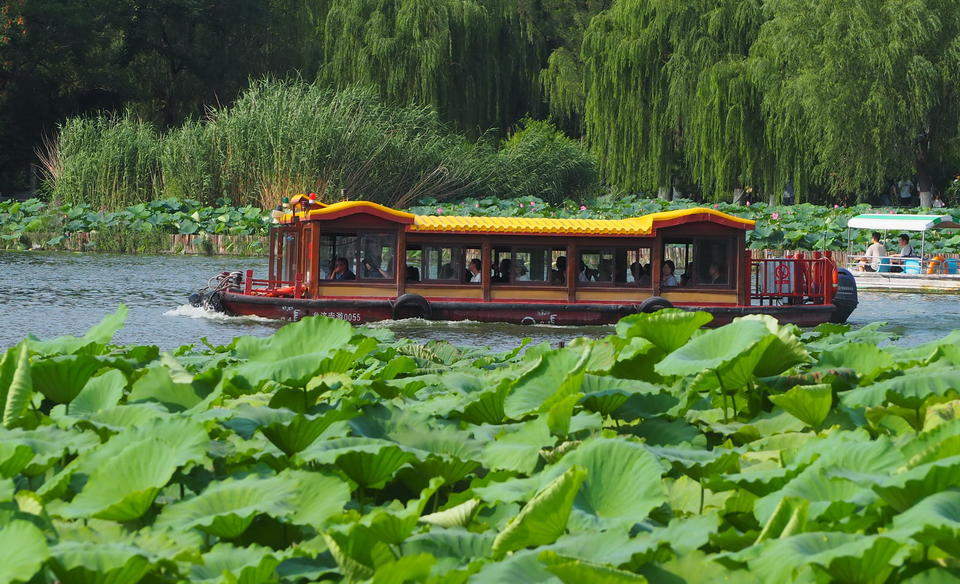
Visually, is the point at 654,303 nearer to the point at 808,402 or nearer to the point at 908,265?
the point at 908,265

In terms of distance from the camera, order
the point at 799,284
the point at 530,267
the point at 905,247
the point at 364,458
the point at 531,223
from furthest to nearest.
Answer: the point at 905,247 < the point at 799,284 < the point at 530,267 < the point at 531,223 < the point at 364,458

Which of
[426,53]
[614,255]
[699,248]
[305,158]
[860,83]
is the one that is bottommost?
[614,255]

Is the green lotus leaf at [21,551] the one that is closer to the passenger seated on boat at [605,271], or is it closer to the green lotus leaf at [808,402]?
the green lotus leaf at [808,402]

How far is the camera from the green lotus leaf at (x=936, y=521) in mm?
→ 2160

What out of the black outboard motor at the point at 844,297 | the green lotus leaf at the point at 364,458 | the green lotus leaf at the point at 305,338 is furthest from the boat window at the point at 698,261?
the green lotus leaf at the point at 364,458

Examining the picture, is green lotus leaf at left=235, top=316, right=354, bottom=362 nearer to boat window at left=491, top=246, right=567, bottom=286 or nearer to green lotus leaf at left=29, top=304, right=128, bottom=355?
green lotus leaf at left=29, top=304, right=128, bottom=355

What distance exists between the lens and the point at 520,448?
3.14 m

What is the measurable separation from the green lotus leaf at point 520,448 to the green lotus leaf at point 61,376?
4.26 feet

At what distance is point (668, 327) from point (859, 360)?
0.70m

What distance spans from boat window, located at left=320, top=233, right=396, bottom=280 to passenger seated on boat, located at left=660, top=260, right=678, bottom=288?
11.7 feet

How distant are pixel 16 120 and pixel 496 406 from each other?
46.1 meters

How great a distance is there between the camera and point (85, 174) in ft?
116

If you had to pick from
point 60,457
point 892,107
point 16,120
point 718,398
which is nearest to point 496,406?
point 718,398

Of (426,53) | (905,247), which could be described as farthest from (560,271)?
(426,53)
